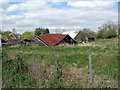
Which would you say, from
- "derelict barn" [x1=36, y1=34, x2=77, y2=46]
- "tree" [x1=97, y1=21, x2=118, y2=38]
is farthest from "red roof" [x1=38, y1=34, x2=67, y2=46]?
"tree" [x1=97, y1=21, x2=118, y2=38]

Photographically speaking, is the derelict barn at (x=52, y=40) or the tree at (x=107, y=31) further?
the tree at (x=107, y=31)

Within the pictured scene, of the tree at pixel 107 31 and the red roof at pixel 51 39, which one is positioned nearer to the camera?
the red roof at pixel 51 39

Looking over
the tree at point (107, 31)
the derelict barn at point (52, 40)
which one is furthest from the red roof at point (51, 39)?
Result: the tree at point (107, 31)

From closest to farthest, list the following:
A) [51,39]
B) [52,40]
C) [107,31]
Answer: [52,40]
[51,39]
[107,31]

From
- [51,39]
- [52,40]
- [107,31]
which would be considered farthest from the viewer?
[107,31]

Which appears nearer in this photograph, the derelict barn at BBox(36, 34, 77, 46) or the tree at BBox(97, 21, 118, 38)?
the derelict barn at BBox(36, 34, 77, 46)

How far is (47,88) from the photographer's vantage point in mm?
5820

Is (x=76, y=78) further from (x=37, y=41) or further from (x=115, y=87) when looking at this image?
(x=37, y=41)

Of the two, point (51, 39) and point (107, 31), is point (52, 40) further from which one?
point (107, 31)

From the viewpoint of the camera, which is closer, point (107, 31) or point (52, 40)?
point (52, 40)

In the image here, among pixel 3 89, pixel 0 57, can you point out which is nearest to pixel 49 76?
pixel 3 89

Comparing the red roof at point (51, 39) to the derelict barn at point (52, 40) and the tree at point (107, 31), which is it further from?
the tree at point (107, 31)

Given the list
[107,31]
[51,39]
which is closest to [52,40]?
[51,39]

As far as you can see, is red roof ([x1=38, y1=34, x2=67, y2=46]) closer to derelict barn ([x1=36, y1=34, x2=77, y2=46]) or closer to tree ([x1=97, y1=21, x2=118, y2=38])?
derelict barn ([x1=36, y1=34, x2=77, y2=46])
